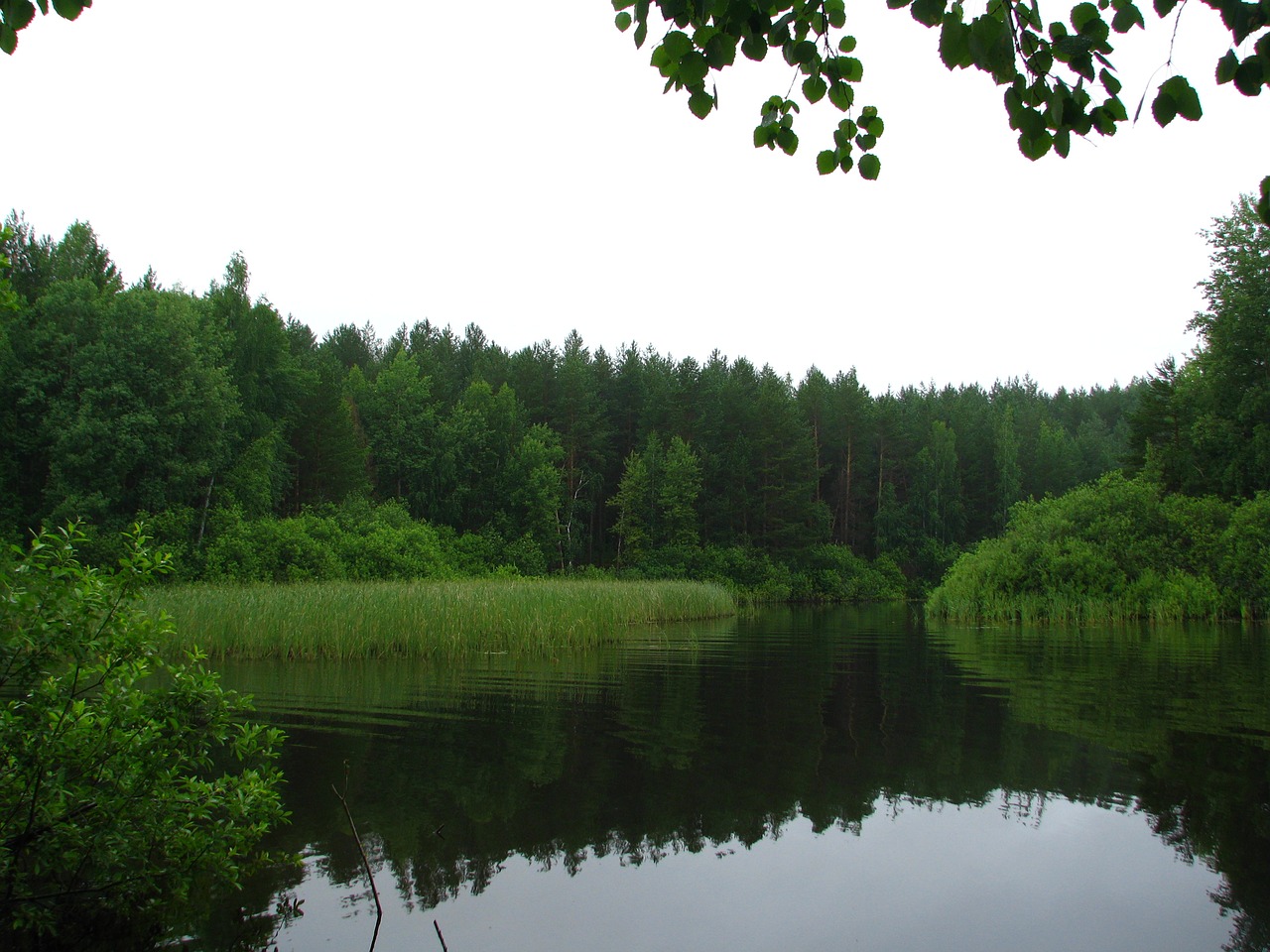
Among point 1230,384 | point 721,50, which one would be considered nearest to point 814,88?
point 721,50

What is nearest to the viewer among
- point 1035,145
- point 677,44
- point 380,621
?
point 1035,145

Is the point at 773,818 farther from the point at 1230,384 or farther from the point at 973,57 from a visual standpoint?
the point at 1230,384

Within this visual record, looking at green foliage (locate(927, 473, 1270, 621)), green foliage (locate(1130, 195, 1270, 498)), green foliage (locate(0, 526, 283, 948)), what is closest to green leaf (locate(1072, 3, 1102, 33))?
green foliage (locate(0, 526, 283, 948))

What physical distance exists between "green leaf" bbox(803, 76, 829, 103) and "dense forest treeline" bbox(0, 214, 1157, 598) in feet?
84.9

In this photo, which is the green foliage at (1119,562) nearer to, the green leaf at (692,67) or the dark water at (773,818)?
the dark water at (773,818)

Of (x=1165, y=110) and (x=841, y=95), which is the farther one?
(x=841, y=95)

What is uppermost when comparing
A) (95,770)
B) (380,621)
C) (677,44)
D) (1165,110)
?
(677,44)

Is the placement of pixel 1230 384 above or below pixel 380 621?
above

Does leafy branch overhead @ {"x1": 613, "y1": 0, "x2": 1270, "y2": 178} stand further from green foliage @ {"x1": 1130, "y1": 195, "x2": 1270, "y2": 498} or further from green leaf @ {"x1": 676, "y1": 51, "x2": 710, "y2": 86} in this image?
green foliage @ {"x1": 1130, "y1": 195, "x2": 1270, "y2": 498}

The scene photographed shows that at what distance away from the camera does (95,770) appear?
12.1 ft

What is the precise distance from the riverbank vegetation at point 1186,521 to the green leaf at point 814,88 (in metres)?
24.3

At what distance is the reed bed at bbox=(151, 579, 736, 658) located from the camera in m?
14.0

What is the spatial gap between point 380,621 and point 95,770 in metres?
11.1

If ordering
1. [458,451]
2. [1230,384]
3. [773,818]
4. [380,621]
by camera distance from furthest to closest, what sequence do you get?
[458,451]
[1230,384]
[380,621]
[773,818]
